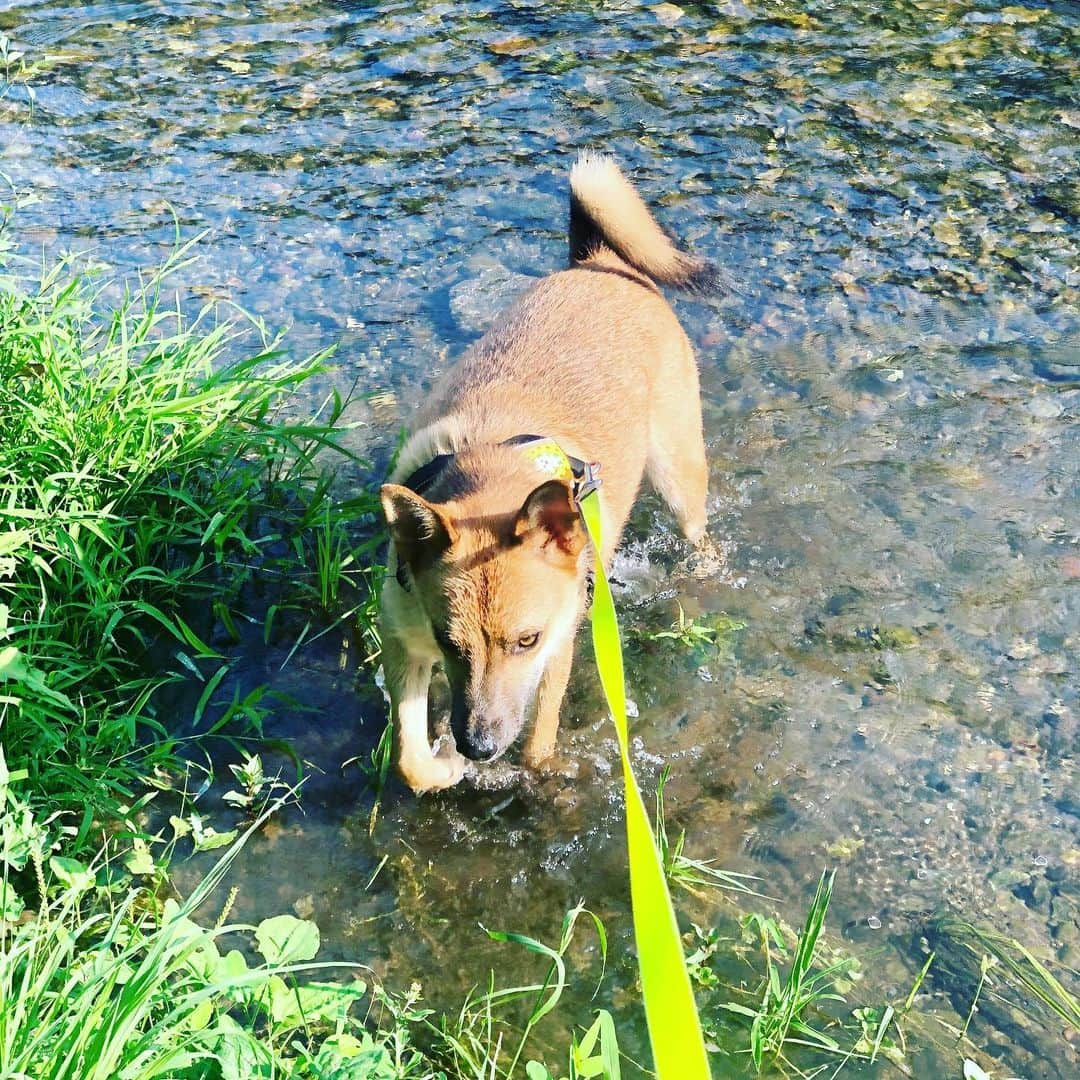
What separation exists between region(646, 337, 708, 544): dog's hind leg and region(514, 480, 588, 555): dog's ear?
48.2 inches

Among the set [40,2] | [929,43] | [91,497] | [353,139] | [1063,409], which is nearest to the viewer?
[91,497]

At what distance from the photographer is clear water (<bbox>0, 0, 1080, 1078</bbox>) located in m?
3.52

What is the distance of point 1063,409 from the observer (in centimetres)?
538

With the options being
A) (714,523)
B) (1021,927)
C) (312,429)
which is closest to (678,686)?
(714,523)

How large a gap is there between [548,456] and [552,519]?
1.03ft

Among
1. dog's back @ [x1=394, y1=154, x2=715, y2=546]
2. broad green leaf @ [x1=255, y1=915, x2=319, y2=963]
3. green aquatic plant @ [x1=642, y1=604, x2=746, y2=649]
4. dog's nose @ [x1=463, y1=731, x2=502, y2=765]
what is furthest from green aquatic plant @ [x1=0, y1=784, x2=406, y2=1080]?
green aquatic plant @ [x1=642, y1=604, x2=746, y2=649]

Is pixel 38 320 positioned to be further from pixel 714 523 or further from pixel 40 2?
pixel 40 2

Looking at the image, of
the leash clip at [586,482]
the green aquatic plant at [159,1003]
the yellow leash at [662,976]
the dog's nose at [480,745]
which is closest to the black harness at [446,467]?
the leash clip at [586,482]

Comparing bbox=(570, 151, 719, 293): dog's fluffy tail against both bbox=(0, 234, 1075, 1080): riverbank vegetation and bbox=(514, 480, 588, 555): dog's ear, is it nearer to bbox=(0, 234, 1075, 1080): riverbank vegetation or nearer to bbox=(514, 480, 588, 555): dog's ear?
bbox=(0, 234, 1075, 1080): riverbank vegetation

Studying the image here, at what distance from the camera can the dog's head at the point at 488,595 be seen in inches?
132

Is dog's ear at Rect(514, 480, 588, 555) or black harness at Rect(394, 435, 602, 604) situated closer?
dog's ear at Rect(514, 480, 588, 555)

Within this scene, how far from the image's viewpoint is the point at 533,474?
3.60 m

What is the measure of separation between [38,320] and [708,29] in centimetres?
578

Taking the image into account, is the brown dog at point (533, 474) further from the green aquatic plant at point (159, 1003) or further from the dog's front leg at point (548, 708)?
the green aquatic plant at point (159, 1003)
